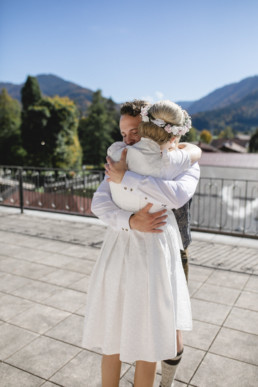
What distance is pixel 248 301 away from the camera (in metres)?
3.79

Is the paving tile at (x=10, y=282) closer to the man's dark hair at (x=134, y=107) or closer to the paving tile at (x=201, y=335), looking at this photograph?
the paving tile at (x=201, y=335)

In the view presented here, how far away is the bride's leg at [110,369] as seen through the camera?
1969 millimetres

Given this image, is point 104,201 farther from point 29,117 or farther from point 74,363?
point 29,117

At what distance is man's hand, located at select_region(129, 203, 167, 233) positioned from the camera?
1.72 m

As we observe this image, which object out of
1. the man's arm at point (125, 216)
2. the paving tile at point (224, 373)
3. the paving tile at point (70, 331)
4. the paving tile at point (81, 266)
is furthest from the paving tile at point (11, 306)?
the man's arm at point (125, 216)

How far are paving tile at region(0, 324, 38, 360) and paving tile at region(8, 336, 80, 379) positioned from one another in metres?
0.07

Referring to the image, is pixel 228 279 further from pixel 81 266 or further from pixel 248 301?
pixel 81 266

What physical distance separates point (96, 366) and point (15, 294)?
1.68 metres

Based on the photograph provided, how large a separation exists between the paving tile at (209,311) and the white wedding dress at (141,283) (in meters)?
1.70

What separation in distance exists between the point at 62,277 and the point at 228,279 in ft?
7.25

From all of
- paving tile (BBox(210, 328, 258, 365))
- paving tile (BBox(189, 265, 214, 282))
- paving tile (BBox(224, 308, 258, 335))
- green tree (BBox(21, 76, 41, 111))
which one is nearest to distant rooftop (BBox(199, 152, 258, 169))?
paving tile (BBox(189, 265, 214, 282))

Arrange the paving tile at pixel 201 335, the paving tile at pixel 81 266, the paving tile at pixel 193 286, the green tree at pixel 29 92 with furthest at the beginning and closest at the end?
1. the green tree at pixel 29 92
2. the paving tile at pixel 81 266
3. the paving tile at pixel 193 286
4. the paving tile at pixel 201 335

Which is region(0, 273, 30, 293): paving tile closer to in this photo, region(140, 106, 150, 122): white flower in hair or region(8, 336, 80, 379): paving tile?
region(8, 336, 80, 379): paving tile

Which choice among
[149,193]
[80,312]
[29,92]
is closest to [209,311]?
[80,312]
